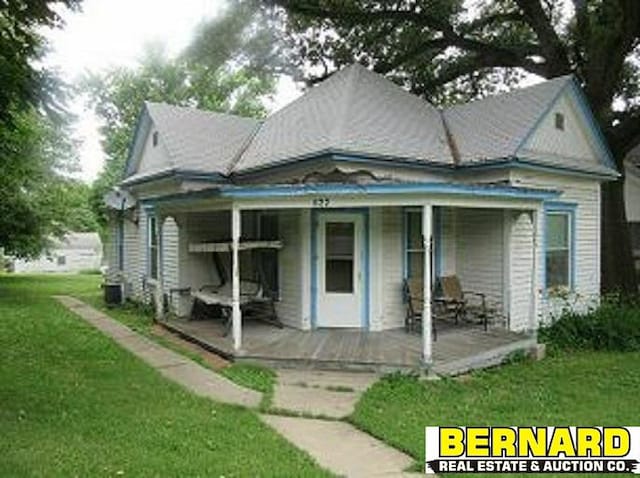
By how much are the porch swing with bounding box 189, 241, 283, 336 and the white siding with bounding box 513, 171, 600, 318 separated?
567cm

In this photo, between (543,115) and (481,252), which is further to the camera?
(543,115)

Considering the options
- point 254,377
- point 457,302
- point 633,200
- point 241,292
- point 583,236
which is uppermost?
→ point 633,200

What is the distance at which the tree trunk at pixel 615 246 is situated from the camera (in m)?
17.3

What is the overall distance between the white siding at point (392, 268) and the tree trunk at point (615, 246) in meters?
7.16

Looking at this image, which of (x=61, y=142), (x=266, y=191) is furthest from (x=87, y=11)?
(x=61, y=142)

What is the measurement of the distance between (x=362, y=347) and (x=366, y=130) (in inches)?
181

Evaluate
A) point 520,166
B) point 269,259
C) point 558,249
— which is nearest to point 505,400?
point 520,166

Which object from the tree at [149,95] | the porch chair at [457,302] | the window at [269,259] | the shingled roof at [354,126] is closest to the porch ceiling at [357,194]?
the shingled roof at [354,126]

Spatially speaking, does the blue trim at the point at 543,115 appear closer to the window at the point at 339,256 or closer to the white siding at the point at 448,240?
the white siding at the point at 448,240

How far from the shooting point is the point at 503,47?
818 inches

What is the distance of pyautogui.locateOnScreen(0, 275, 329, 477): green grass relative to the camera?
5863 mm

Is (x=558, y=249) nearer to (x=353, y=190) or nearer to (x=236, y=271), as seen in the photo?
(x=353, y=190)

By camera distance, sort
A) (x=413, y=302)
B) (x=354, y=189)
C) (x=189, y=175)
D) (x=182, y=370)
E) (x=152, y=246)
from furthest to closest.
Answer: (x=152, y=246) → (x=189, y=175) → (x=413, y=302) → (x=354, y=189) → (x=182, y=370)

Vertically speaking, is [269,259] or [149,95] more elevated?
[149,95]
